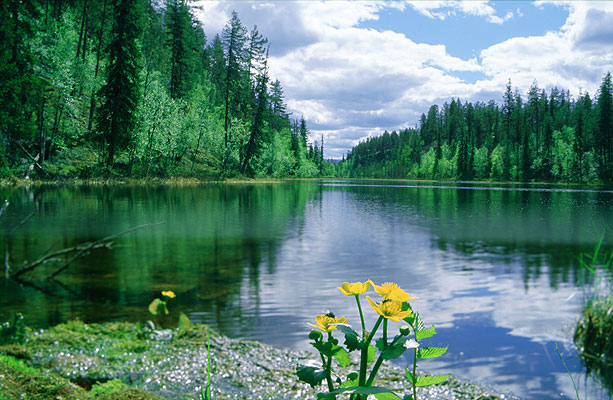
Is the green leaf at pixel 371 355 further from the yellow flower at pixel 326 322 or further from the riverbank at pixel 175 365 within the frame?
the riverbank at pixel 175 365

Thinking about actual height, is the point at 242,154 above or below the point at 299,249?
above

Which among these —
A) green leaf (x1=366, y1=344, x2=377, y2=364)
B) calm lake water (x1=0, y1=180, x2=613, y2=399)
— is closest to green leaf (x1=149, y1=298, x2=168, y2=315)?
calm lake water (x1=0, y1=180, x2=613, y2=399)

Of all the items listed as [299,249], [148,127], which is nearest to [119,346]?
[299,249]

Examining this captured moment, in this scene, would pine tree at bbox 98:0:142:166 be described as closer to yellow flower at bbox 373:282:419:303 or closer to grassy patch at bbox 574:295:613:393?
grassy patch at bbox 574:295:613:393

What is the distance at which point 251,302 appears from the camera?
9.46 meters

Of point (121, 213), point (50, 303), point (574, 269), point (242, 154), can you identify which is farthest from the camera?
point (242, 154)

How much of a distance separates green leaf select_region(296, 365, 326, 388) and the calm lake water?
5328 mm

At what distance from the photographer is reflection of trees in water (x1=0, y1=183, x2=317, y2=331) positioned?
8.95 m

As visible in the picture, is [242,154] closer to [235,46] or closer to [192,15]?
[235,46]

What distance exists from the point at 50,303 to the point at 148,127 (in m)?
43.8

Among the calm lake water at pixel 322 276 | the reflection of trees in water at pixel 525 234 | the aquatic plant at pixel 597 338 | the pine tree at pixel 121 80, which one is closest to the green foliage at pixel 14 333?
the calm lake water at pixel 322 276

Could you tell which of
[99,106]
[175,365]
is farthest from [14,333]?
[99,106]

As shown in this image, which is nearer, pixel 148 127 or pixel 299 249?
pixel 299 249

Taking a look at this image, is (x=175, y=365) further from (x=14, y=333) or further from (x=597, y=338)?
(x=597, y=338)
